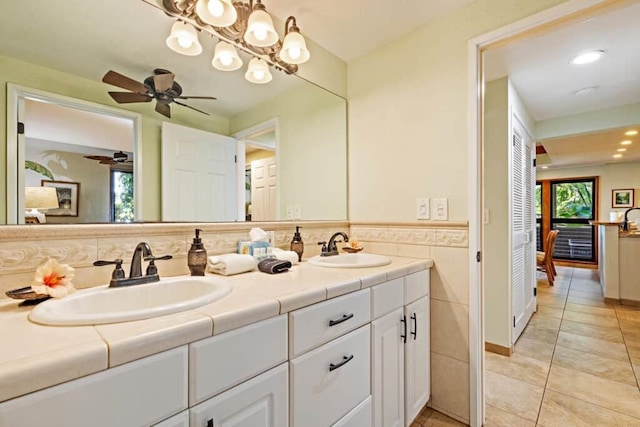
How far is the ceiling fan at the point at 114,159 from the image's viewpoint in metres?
1.15

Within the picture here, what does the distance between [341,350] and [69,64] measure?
142cm

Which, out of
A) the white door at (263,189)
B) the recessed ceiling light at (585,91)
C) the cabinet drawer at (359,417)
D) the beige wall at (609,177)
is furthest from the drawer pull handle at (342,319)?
the beige wall at (609,177)

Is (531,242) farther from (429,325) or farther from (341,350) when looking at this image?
(341,350)

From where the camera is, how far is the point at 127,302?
3.27 ft

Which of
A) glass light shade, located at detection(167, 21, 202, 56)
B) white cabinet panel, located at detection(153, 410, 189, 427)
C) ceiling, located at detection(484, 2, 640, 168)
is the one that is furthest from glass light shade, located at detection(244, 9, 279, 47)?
white cabinet panel, located at detection(153, 410, 189, 427)

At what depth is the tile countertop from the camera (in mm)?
507

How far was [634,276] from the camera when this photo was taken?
3.59 metres

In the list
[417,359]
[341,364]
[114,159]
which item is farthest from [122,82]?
[417,359]

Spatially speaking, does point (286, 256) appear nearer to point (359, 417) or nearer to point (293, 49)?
point (359, 417)

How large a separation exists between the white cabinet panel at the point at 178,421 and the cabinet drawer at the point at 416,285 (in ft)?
3.47

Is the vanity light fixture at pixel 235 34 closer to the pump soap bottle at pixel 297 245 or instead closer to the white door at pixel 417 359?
the pump soap bottle at pixel 297 245

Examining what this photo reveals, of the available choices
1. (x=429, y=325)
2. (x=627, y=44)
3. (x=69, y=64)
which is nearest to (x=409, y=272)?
(x=429, y=325)

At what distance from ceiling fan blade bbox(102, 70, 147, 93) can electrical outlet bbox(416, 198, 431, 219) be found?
148 centimetres

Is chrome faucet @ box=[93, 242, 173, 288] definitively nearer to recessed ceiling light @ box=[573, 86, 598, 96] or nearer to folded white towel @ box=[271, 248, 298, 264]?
folded white towel @ box=[271, 248, 298, 264]
